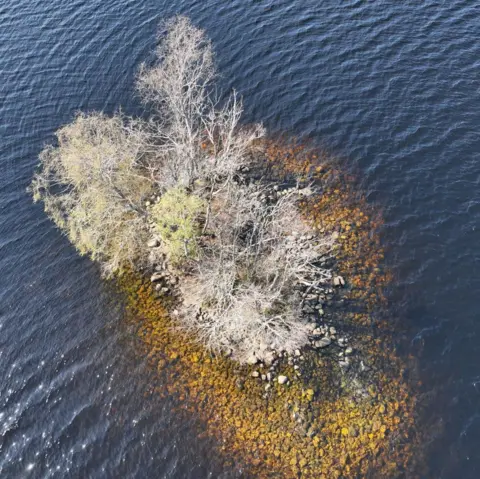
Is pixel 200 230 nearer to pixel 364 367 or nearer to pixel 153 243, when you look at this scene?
pixel 153 243

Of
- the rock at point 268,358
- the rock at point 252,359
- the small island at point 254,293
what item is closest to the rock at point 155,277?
the small island at point 254,293

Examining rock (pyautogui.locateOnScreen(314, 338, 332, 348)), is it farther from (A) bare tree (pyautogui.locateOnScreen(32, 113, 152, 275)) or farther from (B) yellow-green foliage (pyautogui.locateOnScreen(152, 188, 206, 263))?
(A) bare tree (pyautogui.locateOnScreen(32, 113, 152, 275))

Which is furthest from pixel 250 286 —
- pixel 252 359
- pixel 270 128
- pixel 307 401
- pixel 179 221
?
pixel 270 128

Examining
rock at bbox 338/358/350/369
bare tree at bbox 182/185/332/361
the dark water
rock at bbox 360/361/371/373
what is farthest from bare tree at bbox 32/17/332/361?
the dark water

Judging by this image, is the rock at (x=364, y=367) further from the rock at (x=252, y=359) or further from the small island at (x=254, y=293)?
the rock at (x=252, y=359)

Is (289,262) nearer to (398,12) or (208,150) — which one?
(208,150)

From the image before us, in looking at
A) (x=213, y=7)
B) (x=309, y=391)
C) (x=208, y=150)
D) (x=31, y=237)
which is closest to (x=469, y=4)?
(x=213, y=7)
